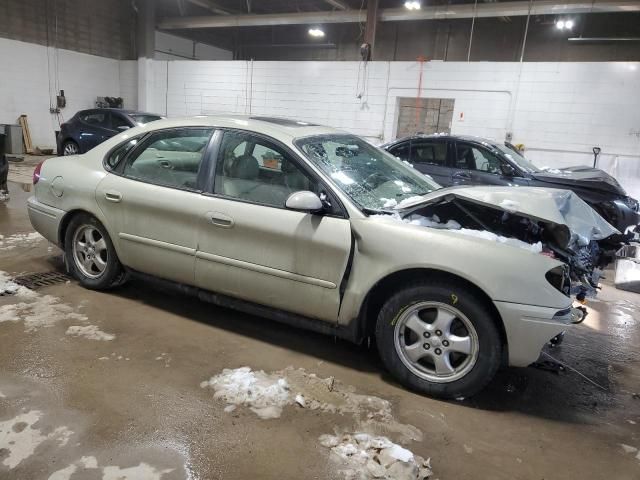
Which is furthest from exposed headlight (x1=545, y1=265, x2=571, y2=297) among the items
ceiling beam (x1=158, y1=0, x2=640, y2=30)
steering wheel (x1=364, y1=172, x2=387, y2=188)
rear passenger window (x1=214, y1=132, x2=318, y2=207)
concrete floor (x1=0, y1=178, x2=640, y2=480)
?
ceiling beam (x1=158, y1=0, x2=640, y2=30)

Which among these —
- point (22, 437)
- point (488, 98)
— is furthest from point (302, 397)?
point (488, 98)

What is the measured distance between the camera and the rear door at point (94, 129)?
36.6 feet

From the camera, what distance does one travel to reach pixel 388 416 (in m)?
2.54

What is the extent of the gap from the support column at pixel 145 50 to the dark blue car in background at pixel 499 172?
10.9 meters

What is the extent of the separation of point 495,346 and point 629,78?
980 centimetres

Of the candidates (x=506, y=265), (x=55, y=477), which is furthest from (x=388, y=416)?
(x=55, y=477)

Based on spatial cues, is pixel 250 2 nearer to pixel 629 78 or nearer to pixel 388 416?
pixel 629 78

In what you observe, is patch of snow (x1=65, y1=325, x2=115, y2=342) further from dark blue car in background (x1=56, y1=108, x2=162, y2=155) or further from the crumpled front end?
dark blue car in background (x1=56, y1=108, x2=162, y2=155)

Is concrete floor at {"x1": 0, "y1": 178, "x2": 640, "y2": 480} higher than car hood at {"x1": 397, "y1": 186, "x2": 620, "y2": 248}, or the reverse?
car hood at {"x1": 397, "y1": 186, "x2": 620, "y2": 248}

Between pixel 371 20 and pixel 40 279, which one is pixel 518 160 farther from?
pixel 371 20

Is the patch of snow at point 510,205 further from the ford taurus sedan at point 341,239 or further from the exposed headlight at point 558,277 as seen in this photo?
the exposed headlight at point 558,277

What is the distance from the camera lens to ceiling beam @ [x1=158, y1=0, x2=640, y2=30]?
10.6m

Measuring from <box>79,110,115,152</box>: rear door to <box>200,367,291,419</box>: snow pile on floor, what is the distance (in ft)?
32.0

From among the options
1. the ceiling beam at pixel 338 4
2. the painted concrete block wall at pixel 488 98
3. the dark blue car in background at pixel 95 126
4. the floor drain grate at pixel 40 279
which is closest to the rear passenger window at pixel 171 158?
the floor drain grate at pixel 40 279
